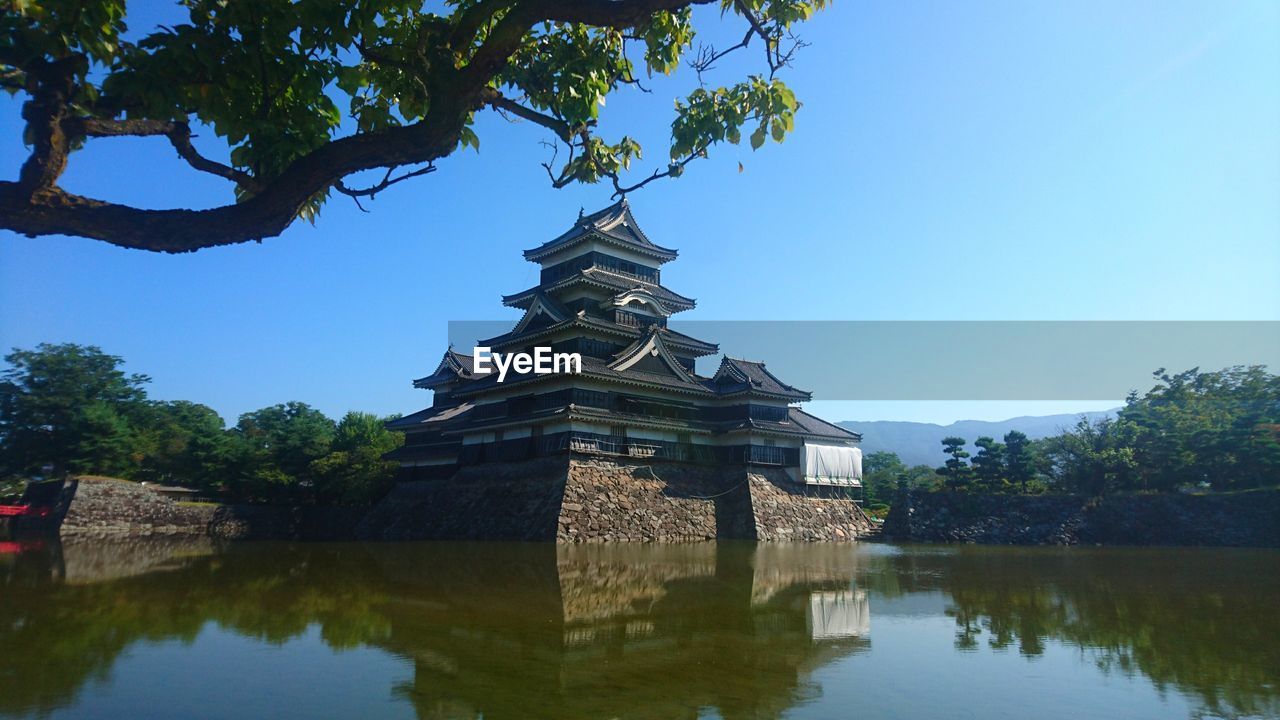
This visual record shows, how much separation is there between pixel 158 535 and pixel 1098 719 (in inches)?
1329

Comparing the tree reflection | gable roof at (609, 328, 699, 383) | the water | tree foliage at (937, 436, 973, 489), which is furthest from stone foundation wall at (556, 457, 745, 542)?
tree foliage at (937, 436, 973, 489)

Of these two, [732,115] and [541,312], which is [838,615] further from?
[541,312]

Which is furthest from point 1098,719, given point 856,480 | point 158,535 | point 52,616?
point 158,535

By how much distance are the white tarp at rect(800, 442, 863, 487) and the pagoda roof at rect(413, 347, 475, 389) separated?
17822 millimetres

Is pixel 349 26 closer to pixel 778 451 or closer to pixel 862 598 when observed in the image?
pixel 862 598

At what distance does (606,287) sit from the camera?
99.4 feet

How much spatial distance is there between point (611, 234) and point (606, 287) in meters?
2.83

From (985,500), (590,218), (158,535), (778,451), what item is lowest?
(158,535)

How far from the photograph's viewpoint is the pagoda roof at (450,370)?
3691cm

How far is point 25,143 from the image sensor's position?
3.95 meters

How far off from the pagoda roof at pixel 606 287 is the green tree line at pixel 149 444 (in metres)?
11.1

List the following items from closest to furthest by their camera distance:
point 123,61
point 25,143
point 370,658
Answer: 1. point 25,143
2. point 123,61
3. point 370,658

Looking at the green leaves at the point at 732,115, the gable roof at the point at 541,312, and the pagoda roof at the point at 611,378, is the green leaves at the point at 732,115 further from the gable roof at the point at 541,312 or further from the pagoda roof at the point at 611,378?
the gable roof at the point at 541,312

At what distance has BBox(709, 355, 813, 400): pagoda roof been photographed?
2983 cm
